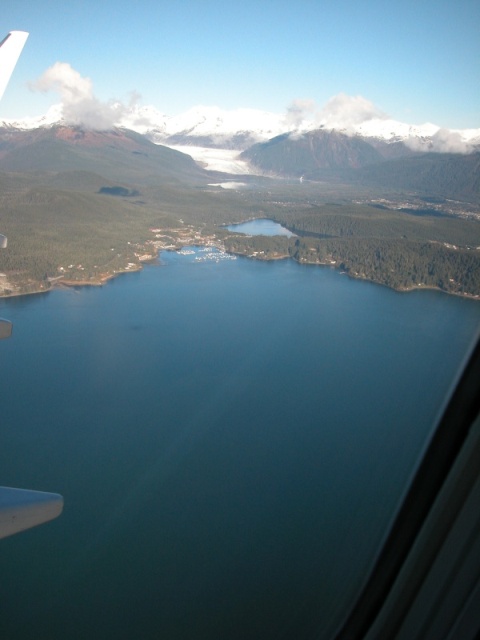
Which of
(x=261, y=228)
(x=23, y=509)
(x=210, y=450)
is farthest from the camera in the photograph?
(x=261, y=228)

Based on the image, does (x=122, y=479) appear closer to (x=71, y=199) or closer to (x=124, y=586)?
(x=124, y=586)

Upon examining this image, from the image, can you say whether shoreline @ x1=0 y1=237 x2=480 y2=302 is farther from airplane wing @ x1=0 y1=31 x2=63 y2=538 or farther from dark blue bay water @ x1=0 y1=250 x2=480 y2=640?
airplane wing @ x1=0 y1=31 x2=63 y2=538

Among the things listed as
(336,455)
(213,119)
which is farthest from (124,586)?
(213,119)

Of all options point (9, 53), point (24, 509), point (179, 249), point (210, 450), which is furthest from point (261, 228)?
point (24, 509)

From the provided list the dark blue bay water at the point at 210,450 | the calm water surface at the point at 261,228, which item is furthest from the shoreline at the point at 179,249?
the calm water surface at the point at 261,228

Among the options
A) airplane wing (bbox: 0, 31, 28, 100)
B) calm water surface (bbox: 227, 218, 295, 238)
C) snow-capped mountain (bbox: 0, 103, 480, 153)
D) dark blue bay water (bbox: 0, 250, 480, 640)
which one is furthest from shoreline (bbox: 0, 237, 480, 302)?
snow-capped mountain (bbox: 0, 103, 480, 153)

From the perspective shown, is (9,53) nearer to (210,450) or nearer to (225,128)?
(210,450)
